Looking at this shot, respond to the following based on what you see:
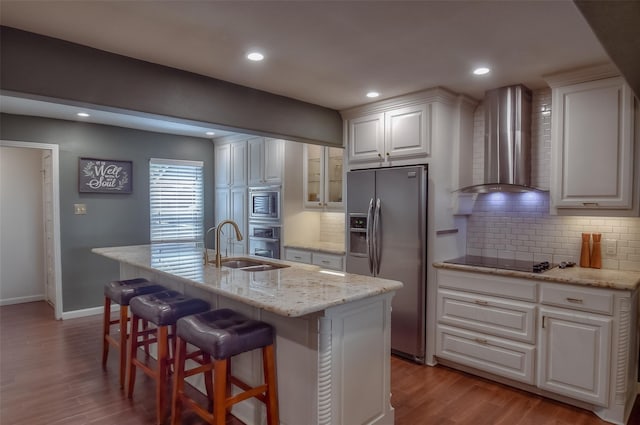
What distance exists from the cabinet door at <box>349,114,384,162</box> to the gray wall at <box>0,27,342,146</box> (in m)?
0.52

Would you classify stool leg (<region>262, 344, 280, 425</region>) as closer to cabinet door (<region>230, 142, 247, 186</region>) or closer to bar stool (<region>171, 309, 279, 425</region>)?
bar stool (<region>171, 309, 279, 425</region>)

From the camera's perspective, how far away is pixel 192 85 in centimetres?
286

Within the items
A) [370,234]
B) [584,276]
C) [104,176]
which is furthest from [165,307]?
[104,176]

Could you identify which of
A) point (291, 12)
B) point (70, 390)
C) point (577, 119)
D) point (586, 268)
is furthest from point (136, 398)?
point (577, 119)

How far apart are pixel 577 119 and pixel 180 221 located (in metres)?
5.02

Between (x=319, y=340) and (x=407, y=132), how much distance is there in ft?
7.43

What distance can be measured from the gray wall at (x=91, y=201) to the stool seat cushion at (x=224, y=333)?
3.35m

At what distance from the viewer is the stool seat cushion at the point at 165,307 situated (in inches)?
96.0

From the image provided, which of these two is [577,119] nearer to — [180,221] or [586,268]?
[586,268]

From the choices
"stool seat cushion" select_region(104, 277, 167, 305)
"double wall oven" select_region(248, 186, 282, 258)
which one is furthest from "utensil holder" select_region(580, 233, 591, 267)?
"stool seat cushion" select_region(104, 277, 167, 305)

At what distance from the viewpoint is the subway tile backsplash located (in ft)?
9.53

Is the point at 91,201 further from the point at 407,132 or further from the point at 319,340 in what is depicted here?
the point at 319,340

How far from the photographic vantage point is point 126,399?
2707 mm

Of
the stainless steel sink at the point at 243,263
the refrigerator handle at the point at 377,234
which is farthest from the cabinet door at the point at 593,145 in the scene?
the stainless steel sink at the point at 243,263
